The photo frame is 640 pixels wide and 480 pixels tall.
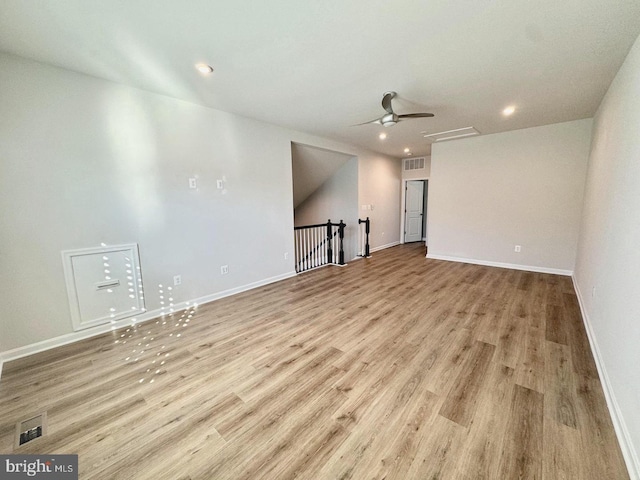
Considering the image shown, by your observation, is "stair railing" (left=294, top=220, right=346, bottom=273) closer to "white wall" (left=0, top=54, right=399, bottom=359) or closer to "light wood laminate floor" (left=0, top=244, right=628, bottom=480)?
"white wall" (left=0, top=54, right=399, bottom=359)

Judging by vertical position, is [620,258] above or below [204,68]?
below

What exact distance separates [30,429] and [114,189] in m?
2.11

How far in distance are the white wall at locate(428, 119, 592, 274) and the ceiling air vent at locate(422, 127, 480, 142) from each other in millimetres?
335

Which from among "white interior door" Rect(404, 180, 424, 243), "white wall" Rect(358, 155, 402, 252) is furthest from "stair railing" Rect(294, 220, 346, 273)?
"white interior door" Rect(404, 180, 424, 243)

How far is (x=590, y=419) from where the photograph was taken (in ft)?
5.12

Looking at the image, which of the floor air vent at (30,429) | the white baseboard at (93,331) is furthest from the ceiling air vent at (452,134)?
the floor air vent at (30,429)

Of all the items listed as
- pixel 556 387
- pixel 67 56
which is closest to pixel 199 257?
pixel 67 56

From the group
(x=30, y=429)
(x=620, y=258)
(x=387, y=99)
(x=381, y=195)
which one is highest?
(x=387, y=99)

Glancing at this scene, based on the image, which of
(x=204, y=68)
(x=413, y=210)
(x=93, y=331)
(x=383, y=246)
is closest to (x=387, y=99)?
(x=204, y=68)

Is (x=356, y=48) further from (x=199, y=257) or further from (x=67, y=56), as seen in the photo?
(x=199, y=257)

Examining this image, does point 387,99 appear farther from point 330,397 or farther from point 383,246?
point 383,246

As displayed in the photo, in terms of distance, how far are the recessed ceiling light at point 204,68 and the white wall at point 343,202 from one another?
4.08 meters

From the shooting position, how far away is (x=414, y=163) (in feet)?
24.2

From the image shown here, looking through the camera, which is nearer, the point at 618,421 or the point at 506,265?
the point at 618,421
